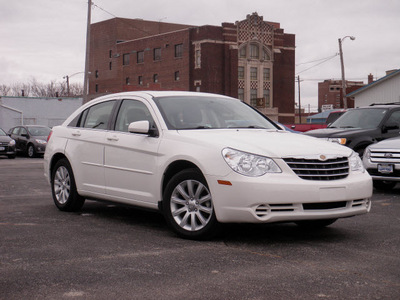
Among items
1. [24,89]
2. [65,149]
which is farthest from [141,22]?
[65,149]

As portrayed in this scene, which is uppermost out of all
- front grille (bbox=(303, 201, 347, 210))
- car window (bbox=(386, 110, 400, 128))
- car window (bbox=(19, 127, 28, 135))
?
car window (bbox=(19, 127, 28, 135))

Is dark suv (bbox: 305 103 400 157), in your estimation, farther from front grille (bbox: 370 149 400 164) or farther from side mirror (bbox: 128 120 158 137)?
side mirror (bbox: 128 120 158 137)

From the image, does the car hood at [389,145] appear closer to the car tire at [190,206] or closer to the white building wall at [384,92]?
the car tire at [190,206]

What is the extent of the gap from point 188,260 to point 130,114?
9.27 ft

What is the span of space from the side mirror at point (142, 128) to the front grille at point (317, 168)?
5.49 feet

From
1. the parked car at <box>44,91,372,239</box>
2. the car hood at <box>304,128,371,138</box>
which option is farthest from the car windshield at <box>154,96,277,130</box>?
the car hood at <box>304,128,371,138</box>

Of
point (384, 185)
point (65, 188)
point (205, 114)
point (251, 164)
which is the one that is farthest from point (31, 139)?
point (251, 164)

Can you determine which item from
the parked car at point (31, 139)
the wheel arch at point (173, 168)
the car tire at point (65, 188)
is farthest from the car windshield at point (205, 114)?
the parked car at point (31, 139)

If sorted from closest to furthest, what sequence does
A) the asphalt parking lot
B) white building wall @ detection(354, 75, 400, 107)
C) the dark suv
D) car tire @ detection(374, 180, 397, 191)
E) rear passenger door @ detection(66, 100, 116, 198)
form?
the asphalt parking lot < rear passenger door @ detection(66, 100, 116, 198) < car tire @ detection(374, 180, 397, 191) < the dark suv < white building wall @ detection(354, 75, 400, 107)

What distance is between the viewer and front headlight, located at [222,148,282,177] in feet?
20.0

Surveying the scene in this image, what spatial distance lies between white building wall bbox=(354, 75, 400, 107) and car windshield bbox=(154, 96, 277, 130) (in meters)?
32.2

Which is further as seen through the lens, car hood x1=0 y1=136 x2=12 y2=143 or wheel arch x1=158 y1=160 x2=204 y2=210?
car hood x1=0 y1=136 x2=12 y2=143

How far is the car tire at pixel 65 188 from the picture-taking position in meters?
8.42

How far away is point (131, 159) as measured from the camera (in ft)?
24.0
